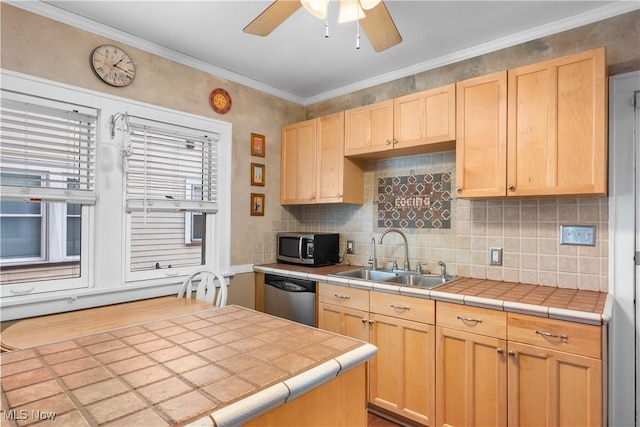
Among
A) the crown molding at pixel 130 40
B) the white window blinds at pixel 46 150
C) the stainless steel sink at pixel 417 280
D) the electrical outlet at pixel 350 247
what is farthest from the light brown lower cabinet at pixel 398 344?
the crown molding at pixel 130 40

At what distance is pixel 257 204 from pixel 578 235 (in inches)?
99.0

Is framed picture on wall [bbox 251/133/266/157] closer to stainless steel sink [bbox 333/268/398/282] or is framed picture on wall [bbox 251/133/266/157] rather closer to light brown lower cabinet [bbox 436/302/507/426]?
stainless steel sink [bbox 333/268/398/282]

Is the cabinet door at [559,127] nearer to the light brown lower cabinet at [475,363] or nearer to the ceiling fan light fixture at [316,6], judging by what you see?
the light brown lower cabinet at [475,363]

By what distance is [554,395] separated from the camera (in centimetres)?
171

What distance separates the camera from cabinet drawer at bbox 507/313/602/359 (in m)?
1.61

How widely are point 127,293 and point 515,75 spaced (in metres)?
2.96

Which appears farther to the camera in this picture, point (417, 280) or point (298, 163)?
point (298, 163)

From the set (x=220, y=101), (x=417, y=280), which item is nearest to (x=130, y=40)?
(x=220, y=101)

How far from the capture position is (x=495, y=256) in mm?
2436

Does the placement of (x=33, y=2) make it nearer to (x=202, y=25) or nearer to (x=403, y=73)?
(x=202, y=25)

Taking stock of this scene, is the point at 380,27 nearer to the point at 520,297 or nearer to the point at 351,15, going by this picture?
the point at 351,15

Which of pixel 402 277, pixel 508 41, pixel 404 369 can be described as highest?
pixel 508 41

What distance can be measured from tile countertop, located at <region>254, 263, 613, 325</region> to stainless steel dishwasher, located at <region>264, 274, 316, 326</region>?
0.90ft

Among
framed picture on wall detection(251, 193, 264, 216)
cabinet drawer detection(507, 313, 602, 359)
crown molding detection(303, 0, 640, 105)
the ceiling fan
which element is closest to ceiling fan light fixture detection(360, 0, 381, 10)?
the ceiling fan
